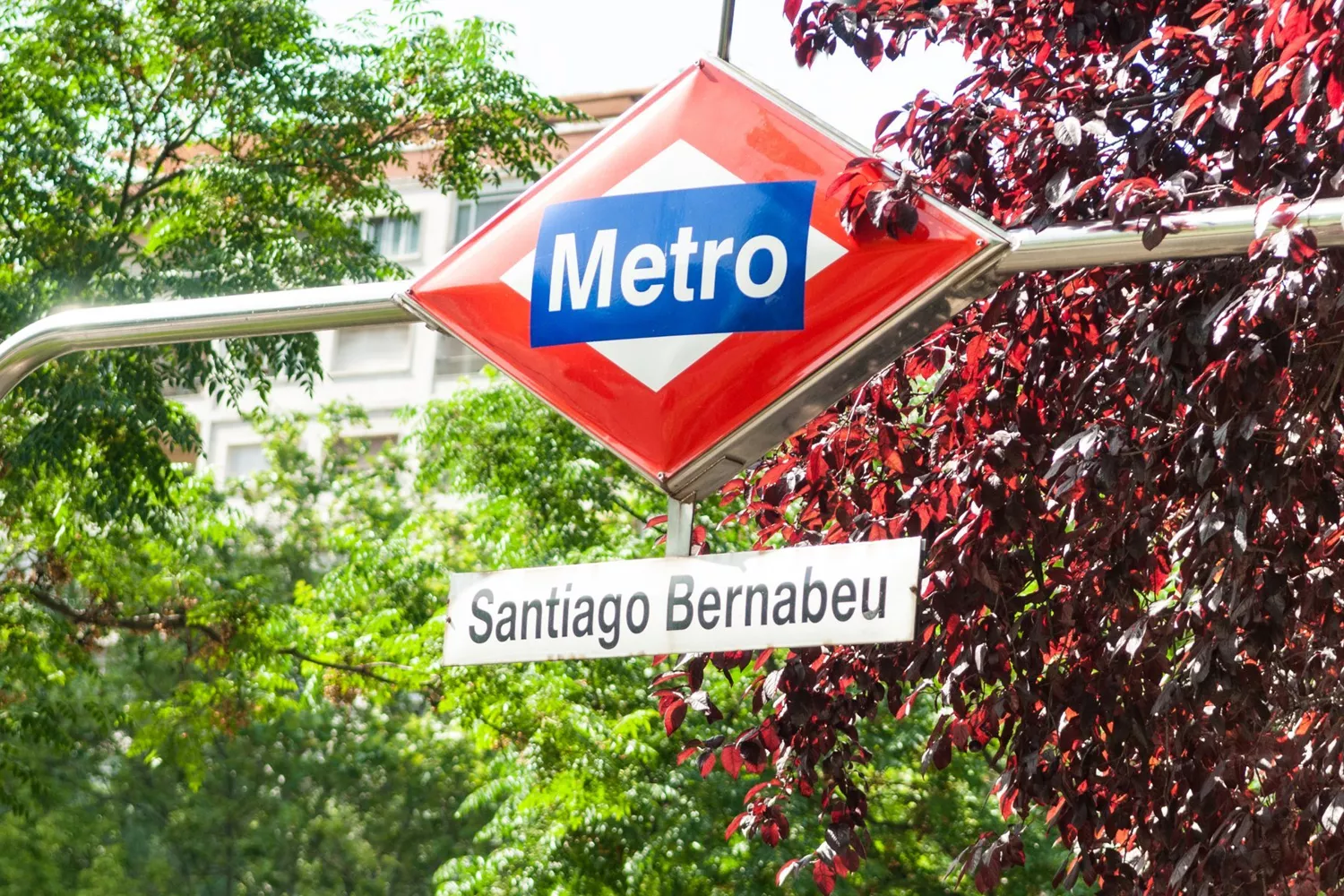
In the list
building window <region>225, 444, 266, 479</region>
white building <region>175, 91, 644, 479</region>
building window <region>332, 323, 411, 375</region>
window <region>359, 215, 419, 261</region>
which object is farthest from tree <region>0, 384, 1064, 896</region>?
window <region>359, 215, 419, 261</region>

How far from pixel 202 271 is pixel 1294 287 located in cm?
927

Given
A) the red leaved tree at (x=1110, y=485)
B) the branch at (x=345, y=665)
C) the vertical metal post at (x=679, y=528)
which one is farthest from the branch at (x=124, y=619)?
the vertical metal post at (x=679, y=528)

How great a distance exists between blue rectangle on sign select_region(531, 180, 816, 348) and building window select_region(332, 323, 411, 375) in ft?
125

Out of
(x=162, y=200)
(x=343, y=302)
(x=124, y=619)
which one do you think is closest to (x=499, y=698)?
(x=124, y=619)

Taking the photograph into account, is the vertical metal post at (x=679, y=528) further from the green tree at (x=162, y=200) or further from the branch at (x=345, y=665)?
the branch at (x=345, y=665)

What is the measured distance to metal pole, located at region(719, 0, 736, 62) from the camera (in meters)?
3.49

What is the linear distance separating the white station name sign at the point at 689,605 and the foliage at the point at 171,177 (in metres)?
8.84

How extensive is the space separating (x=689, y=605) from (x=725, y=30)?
48.1 inches

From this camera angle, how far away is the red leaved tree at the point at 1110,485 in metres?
4.36

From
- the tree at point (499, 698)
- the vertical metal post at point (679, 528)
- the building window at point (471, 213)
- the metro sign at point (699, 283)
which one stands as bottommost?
the vertical metal post at point (679, 528)

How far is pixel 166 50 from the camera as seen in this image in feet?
41.9

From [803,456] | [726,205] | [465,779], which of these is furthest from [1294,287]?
[465,779]

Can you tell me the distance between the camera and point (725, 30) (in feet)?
11.5

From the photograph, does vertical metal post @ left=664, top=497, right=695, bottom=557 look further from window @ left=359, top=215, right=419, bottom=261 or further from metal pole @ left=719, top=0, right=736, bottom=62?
window @ left=359, top=215, right=419, bottom=261
